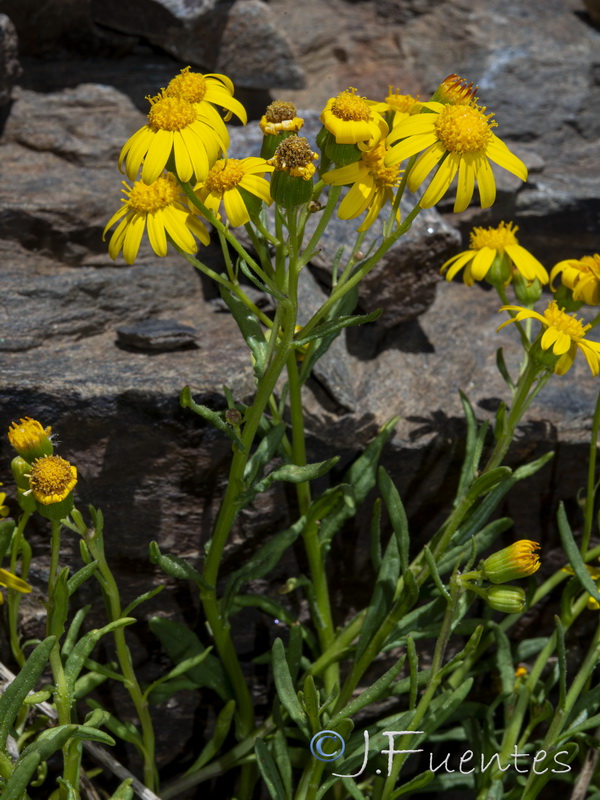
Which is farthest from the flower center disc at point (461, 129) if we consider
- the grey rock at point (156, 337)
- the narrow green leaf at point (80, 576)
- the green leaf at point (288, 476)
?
the narrow green leaf at point (80, 576)

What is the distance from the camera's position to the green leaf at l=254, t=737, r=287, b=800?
2.44 metres

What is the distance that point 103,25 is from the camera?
13.1 ft

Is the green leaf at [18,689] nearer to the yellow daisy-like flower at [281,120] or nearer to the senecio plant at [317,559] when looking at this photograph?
the senecio plant at [317,559]

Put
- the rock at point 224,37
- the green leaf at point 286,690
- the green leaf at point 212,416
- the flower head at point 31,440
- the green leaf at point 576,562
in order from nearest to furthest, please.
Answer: the flower head at point 31,440
the green leaf at point 212,416
the green leaf at point 286,690
the green leaf at point 576,562
the rock at point 224,37

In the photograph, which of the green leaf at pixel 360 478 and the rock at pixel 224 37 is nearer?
the green leaf at pixel 360 478

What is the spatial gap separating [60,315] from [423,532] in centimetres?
143

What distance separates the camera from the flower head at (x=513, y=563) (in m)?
2.17

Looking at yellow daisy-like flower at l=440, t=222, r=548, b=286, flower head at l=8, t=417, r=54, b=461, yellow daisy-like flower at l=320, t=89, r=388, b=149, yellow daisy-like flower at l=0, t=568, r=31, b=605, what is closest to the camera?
yellow daisy-like flower at l=320, t=89, r=388, b=149

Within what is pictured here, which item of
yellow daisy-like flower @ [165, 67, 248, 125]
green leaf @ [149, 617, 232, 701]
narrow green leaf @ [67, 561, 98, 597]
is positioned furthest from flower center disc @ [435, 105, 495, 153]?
green leaf @ [149, 617, 232, 701]

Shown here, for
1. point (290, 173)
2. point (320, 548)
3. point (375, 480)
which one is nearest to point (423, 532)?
point (375, 480)

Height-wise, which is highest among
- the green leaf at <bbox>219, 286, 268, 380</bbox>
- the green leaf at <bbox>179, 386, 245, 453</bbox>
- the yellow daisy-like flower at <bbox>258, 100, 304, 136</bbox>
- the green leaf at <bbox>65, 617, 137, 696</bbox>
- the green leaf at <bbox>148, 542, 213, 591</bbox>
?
the yellow daisy-like flower at <bbox>258, 100, 304, 136</bbox>

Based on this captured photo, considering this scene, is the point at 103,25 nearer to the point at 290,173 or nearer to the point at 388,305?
the point at 388,305

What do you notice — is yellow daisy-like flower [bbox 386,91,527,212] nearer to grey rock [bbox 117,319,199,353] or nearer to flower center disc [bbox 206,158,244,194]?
flower center disc [bbox 206,158,244,194]

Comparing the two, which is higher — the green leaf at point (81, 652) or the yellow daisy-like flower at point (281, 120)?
the yellow daisy-like flower at point (281, 120)
